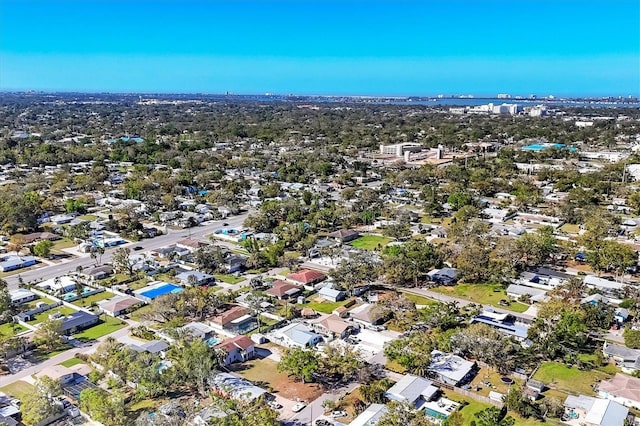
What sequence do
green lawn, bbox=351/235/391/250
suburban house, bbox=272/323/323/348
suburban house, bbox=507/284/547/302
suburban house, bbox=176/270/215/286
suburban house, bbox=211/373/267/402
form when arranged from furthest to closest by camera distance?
green lawn, bbox=351/235/391/250 < suburban house, bbox=176/270/215/286 < suburban house, bbox=507/284/547/302 < suburban house, bbox=272/323/323/348 < suburban house, bbox=211/373/267/402

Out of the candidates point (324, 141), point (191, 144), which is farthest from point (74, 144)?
point (324, 141)

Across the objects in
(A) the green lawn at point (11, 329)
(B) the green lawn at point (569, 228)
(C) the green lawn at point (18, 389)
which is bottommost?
(C) the green lawn at point (18, 389)

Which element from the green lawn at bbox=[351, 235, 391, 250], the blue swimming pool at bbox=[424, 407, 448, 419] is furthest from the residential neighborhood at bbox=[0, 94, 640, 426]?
the green lawn at bbox=[351, 235, 391, 250]

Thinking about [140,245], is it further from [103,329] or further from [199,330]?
[199,330]

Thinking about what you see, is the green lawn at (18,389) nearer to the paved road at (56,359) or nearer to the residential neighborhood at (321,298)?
the residential neighborhood at (321,298)

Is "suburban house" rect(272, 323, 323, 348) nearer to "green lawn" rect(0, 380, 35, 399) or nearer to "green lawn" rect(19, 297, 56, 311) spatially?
"green lawn" rect(0, 380, 35, 399)

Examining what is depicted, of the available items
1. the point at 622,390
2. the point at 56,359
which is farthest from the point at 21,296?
the point at 622,390

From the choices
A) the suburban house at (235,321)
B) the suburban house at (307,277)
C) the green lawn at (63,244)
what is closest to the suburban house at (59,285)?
the green lawn at (63,244)
